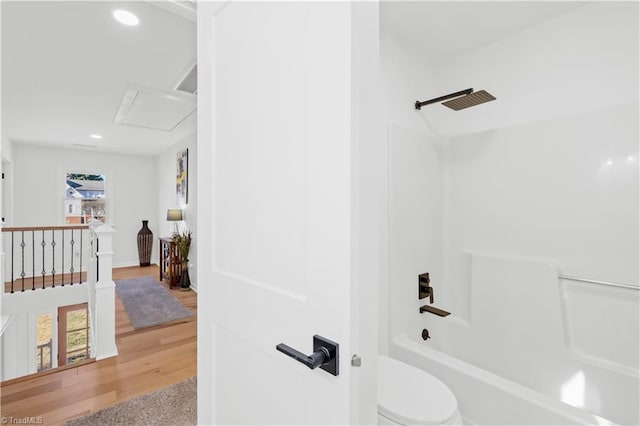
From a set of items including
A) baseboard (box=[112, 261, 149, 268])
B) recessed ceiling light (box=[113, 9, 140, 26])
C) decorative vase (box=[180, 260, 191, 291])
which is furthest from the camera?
baseboard (box=[112, 261, 149, 268])

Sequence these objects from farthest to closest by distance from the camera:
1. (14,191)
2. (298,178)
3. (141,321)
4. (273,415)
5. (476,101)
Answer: (14,191)
(141,321)
(476,101)
(273,415)
(298,178)

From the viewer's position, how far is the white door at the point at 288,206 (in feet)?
2.21

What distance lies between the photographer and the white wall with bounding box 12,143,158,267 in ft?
17.7

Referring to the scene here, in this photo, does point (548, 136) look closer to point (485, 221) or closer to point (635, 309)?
point (485, 221)

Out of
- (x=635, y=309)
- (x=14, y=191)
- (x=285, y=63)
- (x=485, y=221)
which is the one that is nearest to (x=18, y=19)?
(x=285, y=63)

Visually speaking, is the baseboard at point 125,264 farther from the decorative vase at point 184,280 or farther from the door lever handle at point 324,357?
the door lever handle at point 324,357

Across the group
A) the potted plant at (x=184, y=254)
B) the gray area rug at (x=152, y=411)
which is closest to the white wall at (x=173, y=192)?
the potted plant at (x=184, y=254)

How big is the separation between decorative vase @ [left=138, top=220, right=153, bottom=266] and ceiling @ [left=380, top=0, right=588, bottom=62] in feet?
20.1

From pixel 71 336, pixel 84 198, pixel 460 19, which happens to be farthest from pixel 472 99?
pixel 84 198

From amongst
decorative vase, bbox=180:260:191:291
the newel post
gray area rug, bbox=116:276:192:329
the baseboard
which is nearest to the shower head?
the newel post

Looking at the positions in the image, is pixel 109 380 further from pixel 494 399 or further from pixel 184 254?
pixel 184 254

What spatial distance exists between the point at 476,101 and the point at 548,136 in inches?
18.6

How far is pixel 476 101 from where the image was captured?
184 centimetres

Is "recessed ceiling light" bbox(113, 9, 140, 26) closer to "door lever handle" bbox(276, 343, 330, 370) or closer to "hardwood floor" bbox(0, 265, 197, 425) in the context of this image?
"door lever handle" bbox(276, 343, 330, 370)
